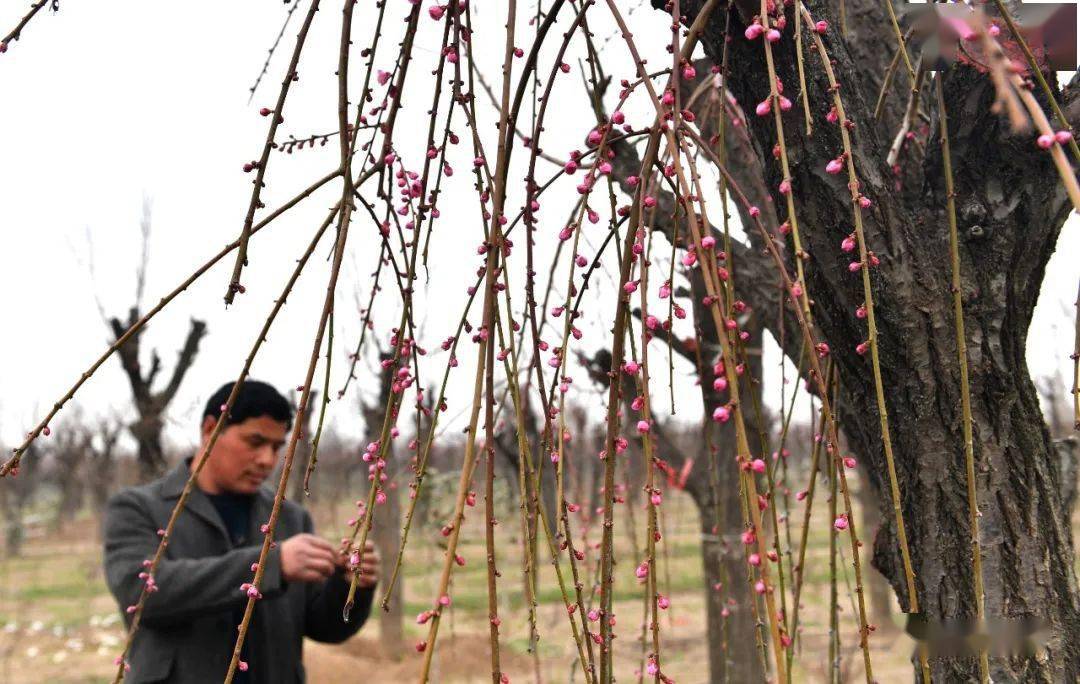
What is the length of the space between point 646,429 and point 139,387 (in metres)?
7.16

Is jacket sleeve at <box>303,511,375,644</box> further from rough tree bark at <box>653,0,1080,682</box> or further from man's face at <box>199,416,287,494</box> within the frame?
rough tree bark at <box>653,0,1080,682</box>

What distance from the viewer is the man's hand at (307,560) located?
7.78ft

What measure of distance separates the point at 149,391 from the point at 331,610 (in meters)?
5.19

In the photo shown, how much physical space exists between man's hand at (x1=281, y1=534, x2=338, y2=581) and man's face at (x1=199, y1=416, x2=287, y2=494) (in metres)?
0.33

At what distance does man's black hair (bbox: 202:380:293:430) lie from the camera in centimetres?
262

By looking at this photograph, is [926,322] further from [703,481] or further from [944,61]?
[703,481]

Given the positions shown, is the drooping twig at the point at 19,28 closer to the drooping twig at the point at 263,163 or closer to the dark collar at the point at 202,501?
the drooping twig at the point at 263,163

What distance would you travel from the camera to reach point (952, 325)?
1339 millimetres

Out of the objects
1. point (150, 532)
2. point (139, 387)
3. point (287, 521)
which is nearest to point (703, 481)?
point (287, 521)

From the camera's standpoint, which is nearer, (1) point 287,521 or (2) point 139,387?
(1) point 287,521

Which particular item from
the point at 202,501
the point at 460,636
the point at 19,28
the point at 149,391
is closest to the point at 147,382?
the point at 149,391

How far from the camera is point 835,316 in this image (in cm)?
137
